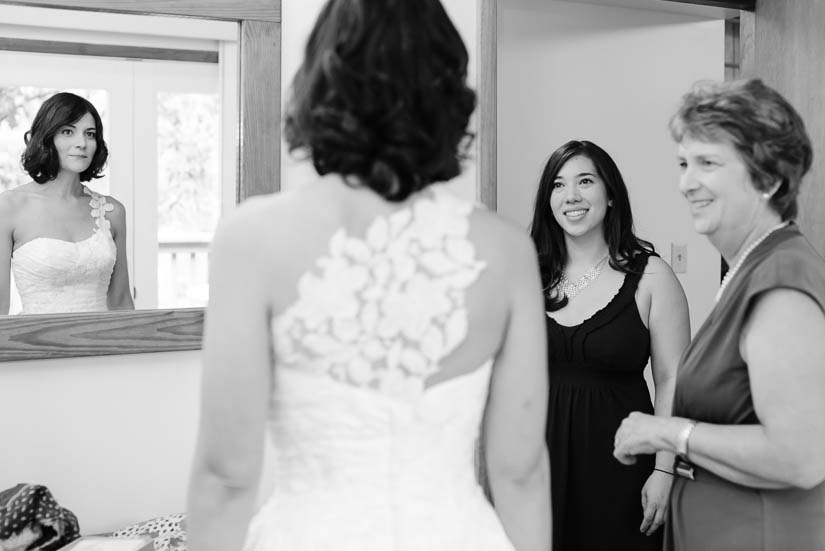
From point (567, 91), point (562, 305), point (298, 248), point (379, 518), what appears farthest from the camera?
point (567, 91)

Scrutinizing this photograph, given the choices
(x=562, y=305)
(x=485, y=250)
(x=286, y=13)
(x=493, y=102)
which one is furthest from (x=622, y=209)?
(x=485, y=250)

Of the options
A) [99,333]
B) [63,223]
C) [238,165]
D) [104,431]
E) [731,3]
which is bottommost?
[104,431]

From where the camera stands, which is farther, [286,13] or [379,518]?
[286,13]

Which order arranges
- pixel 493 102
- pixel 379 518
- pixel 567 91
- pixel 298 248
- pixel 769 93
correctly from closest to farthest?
pixel 298 248, pixel 379 518, pixel 769 93, pixel 493 102, pixel 567 91

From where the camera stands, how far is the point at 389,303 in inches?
39.4

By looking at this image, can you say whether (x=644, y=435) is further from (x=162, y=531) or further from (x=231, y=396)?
(x=162, y=531)

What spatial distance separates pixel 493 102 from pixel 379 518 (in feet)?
5.09

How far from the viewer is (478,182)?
240 cm

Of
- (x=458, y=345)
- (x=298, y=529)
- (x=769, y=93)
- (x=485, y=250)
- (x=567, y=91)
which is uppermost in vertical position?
(x=567, y=91)

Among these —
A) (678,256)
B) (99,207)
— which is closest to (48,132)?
(99,207)

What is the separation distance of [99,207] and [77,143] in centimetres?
14

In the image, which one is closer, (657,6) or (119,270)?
(119,270)

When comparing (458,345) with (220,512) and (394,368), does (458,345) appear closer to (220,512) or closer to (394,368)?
(394,368)

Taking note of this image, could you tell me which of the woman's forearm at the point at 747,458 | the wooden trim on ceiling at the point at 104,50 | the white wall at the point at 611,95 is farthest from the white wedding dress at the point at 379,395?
the white wall at the point at 611,95
